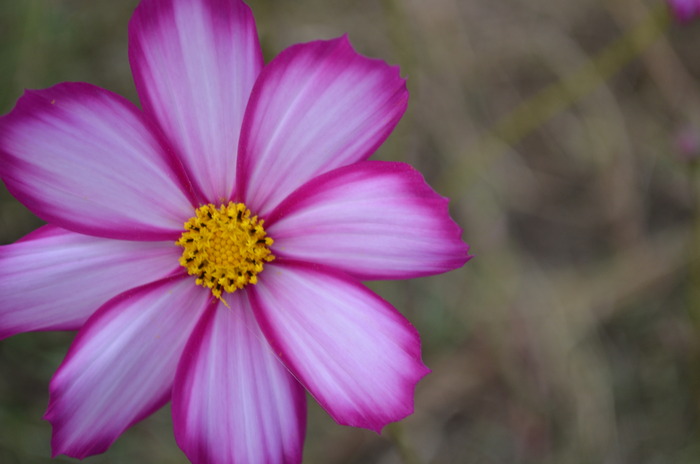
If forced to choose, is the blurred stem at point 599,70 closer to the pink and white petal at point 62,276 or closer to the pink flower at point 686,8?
the pink flower at point 686,8

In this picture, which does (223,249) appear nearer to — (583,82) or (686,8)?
(686,8)

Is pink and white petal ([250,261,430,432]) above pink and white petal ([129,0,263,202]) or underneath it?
underneath

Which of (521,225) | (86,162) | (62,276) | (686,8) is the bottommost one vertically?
(521,225)

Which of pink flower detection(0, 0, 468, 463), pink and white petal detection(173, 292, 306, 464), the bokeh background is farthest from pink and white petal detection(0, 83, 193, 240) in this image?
the bokeh background

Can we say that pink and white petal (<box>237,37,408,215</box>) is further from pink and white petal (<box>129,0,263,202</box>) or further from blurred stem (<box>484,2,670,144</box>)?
blurred stem (<box>484,2,670,144</box>)

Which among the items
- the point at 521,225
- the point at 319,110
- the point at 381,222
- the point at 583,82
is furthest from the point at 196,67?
the point at 521,225

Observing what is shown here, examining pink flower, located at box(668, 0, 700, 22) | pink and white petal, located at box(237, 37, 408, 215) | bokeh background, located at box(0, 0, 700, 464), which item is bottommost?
bokeh background, located at box(0, 0, 700, 464)

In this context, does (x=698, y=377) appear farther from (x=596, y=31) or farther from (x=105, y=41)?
(x=105, y=41)

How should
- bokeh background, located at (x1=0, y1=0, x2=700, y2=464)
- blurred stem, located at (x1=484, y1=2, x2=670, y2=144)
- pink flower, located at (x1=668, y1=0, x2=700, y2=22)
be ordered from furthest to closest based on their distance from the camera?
bokeh background, located at (x1=0, y1=0, x2=700, y2=464) → blurred stem, located at (x1=484, y1=2, x2=670, y2=144) → pink flower, located at (x1=668, y1=0, x2=700, y2=22)
